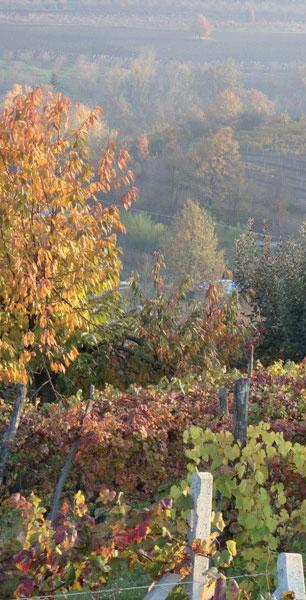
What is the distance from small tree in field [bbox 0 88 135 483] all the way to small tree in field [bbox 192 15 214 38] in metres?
173

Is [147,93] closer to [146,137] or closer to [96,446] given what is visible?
[146,137]

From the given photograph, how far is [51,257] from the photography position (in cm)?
1046

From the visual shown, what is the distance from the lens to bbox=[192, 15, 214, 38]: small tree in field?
177 meters

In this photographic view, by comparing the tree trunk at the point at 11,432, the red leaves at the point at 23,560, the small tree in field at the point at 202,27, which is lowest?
the tree trunk at the point at 11,432

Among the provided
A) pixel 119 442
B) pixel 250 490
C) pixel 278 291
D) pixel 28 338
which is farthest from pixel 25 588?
pixel 278 291

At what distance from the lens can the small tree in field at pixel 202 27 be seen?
17712 centimetres

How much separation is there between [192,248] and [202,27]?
418 ft

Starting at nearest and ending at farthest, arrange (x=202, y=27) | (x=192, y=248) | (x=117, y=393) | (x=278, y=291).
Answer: (x=117, y=393), (x=278, y=291), (x=192, y=248), (x=202, y=27)

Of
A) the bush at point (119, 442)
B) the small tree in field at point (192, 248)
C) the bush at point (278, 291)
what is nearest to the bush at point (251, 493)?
the bush at point (119, 442)

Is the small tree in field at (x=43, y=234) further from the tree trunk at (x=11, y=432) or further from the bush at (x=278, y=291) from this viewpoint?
the bush at (x=278, y=291)

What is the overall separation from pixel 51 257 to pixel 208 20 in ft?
597

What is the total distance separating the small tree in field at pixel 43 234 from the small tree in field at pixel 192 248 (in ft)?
151

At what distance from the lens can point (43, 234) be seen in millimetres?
10500

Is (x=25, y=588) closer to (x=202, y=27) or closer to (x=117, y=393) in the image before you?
(x=117, y=393)
